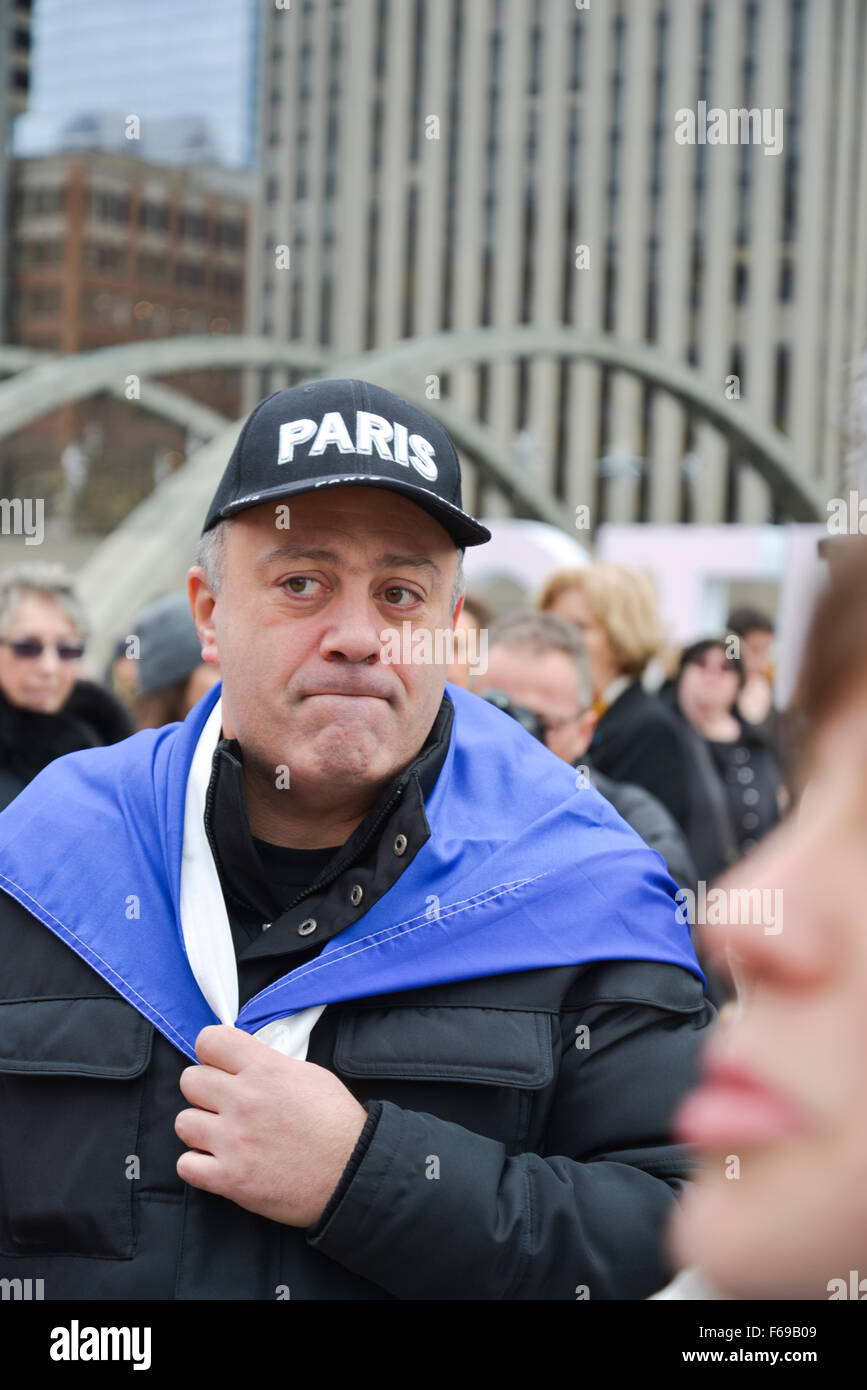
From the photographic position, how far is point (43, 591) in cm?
445

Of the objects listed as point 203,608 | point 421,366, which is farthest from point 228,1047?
point 421,366

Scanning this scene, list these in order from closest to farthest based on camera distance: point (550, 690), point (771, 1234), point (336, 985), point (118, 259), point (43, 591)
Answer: point (771, 1234) < point (336, 985) < point (550, 690) < point (43, 591) < point (118, 259)

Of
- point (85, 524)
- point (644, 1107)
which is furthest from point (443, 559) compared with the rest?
point (85, 524)

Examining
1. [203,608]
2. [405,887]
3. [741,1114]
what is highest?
[203,608]

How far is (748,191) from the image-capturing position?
187 feet

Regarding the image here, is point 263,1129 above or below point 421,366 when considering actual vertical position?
below

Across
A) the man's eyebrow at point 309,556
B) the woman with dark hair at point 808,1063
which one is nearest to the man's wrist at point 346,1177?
the man's eyebrow at point 309,556

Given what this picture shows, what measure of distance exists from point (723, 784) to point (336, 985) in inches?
160

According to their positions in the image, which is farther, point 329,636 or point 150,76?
point 150,76

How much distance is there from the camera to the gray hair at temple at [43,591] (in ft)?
14.4

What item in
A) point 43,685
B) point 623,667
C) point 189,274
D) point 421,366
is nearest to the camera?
point 43,685

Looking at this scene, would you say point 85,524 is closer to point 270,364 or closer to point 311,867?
point 270,364

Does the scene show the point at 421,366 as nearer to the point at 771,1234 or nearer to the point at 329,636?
the point at 329,636

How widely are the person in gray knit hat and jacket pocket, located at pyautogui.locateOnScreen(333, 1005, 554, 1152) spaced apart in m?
2.53
